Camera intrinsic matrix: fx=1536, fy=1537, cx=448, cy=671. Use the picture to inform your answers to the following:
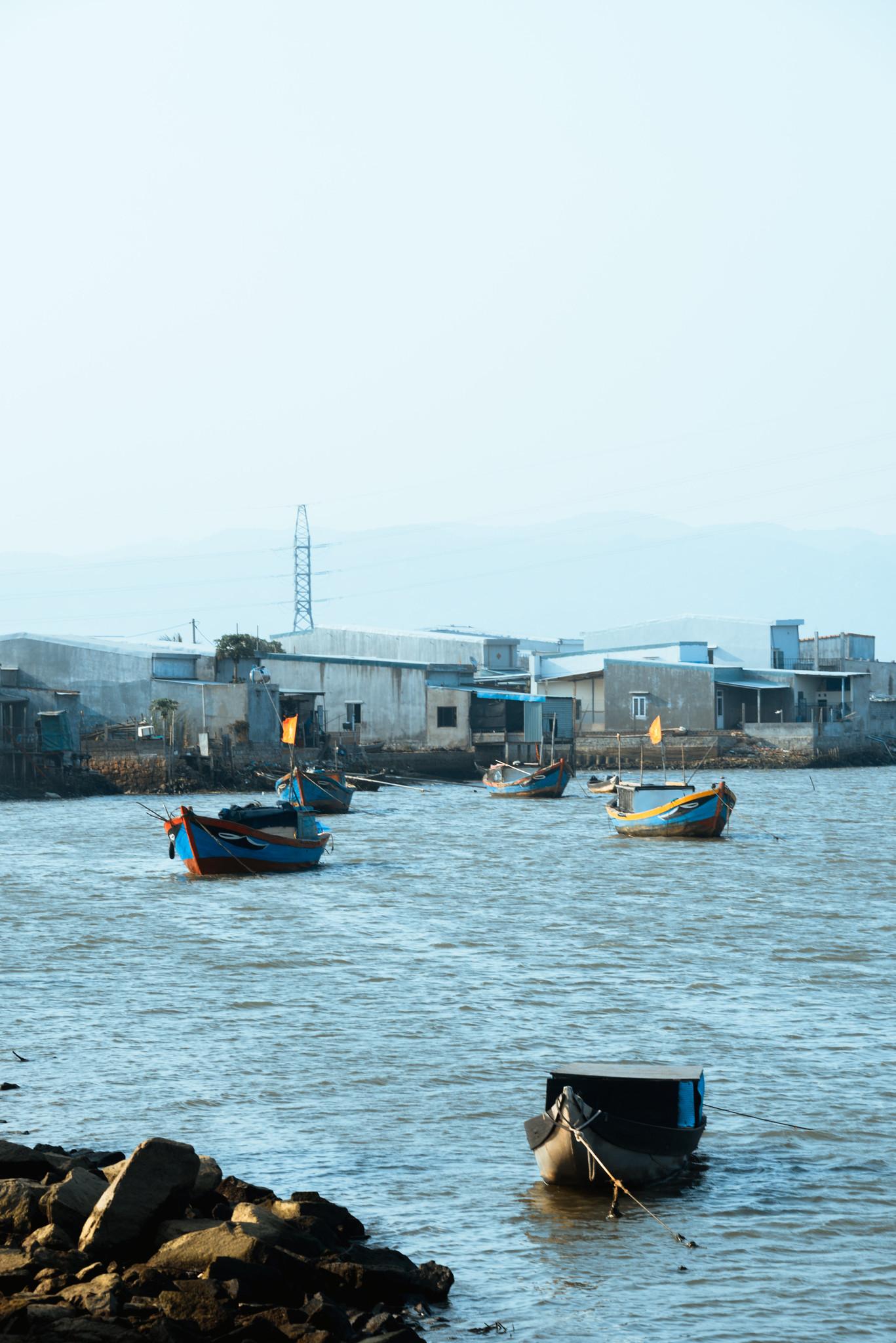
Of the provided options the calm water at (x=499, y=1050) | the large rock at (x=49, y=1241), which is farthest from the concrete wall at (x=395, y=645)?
the large rock at (x=49, y=1241)

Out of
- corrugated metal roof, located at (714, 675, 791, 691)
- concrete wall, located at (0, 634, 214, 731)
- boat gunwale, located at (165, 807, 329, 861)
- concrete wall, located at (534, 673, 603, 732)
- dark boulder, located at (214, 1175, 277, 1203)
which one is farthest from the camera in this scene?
concrete wall, located at (534, 673, 603, 732)

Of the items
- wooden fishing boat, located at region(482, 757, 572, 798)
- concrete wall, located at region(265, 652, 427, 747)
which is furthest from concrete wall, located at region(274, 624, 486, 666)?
wooden fishing boat, located at region(482, 757, 572, 798)

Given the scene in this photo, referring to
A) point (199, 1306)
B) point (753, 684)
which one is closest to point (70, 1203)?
point (199, 1306)

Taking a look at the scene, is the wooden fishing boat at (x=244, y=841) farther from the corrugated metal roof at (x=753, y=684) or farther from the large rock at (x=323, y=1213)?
the corrugated metal roof at (x=753, y=684)

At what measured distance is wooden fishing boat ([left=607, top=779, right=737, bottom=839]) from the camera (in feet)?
135

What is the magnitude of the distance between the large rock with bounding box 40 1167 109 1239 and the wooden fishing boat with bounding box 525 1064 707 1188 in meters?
3.47

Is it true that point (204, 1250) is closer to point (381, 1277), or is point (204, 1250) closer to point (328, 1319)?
point (328, 1319)

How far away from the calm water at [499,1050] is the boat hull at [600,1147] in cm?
18

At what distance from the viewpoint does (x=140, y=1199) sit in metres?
8.99

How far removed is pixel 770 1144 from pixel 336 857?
86.4ft

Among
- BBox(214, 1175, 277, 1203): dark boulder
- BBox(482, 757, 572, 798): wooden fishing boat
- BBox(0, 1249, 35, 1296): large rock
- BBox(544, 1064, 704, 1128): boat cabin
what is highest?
BBox(482, 757, 572, 798): wooden fishing boat

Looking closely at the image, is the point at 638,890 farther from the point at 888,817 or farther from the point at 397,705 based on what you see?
the point at 397,705

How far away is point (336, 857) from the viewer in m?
38.3

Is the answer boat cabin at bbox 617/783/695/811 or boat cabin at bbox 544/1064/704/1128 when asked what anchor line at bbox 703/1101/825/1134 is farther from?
boat cabin at bbox 617/783/695/811
